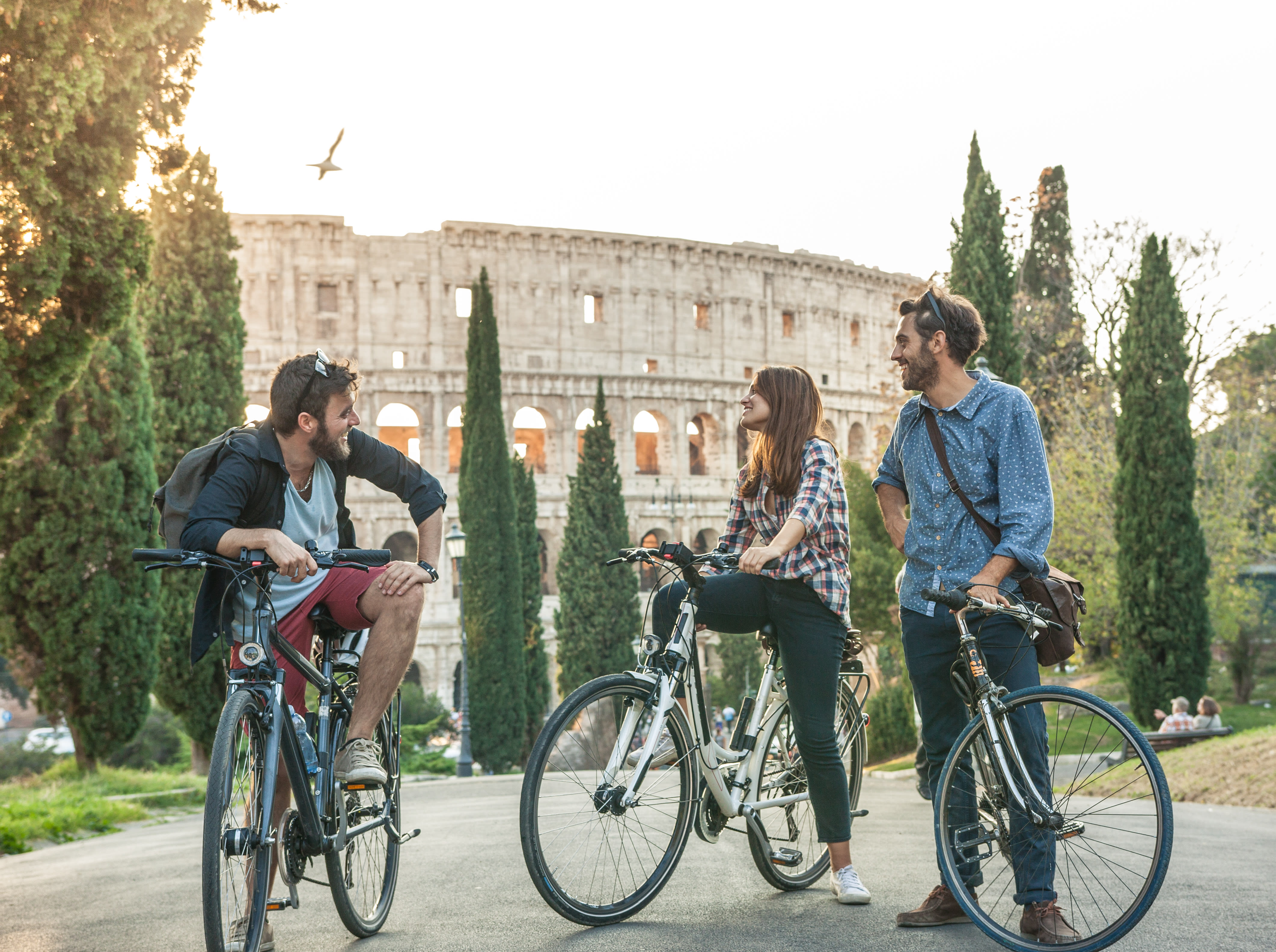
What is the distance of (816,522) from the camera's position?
149 inches

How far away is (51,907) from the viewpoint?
4.50 meters

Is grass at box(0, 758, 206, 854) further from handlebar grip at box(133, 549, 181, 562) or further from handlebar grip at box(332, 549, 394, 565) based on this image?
handlebar grip at box(332, 549, 394, 565)

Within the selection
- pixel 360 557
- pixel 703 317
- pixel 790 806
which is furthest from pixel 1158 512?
pixel 703 317

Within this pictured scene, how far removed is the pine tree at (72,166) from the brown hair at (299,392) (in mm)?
4532

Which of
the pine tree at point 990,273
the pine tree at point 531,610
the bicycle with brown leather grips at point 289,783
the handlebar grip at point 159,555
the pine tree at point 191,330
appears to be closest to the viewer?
the bicycle with brown leather grips at point 289,783

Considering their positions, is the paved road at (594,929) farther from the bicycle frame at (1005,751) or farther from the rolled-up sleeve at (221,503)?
the rolled-up sleeve at (221,503)

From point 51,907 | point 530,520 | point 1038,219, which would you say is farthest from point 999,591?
point 1038,219

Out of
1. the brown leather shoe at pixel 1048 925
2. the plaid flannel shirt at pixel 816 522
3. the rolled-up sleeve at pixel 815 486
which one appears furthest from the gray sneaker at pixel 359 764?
the brown leather shoe at pixel 1048 925

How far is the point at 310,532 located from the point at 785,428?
1566 mm

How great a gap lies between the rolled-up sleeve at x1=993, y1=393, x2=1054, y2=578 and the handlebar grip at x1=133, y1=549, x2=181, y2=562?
2.19 meters

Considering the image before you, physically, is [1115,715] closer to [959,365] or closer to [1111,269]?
[959,365]

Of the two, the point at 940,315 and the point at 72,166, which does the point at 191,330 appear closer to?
the point at 72,166

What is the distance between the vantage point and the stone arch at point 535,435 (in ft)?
139

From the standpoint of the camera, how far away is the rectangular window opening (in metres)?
45.3
